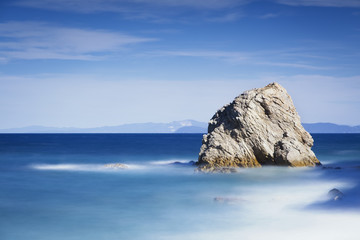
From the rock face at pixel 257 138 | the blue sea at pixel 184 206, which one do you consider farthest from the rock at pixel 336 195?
the rock face at pixel 257 138

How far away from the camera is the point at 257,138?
34.1m

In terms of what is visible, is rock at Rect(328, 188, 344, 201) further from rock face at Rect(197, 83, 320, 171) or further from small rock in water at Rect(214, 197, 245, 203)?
rock face at Rect(197, 83, 320, 171)

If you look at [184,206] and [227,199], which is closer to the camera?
[184,206]

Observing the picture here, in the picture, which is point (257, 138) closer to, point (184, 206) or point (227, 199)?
point (227, 199)

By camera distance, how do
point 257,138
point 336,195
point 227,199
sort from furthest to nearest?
point 257,138 < point 227,199 < point 336,195

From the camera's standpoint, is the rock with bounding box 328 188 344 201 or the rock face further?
the rock face

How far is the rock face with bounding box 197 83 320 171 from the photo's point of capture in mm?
33969

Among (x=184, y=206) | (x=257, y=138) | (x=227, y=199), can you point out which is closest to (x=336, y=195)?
(x=227, y=199)

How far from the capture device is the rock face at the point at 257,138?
33969 millimetres

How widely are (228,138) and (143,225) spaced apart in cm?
1769

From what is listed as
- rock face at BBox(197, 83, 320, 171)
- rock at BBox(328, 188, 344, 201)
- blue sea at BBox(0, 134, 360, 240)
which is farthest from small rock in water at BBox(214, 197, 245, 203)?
rock face at BBox(197, 83, 320, 171)

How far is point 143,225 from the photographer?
17844 mm

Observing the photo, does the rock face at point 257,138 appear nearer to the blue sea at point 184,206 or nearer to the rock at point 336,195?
the blue sea at point 184,206

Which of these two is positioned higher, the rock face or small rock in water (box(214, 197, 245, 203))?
the rock face
